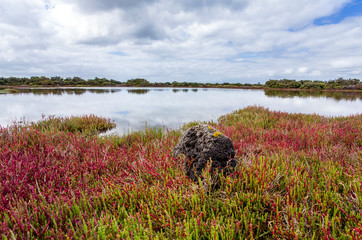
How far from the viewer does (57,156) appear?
4688 millimetres

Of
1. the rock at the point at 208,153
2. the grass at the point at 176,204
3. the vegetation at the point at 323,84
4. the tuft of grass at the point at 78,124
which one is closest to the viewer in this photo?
the grass at the point at 176,204

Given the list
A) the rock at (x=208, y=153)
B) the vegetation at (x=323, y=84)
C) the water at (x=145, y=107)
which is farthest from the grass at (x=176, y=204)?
the vegetation at (x=323, y=84)

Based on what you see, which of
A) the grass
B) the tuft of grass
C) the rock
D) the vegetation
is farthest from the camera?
the vegetation

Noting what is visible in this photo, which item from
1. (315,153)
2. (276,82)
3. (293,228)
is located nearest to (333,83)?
(276,82)

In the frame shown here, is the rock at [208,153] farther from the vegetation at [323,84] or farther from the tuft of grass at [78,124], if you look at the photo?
the vegetation at [323,84]

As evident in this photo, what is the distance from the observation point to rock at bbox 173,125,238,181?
338 centimetres

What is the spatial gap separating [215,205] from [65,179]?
2978mm

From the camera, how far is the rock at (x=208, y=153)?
3379mm

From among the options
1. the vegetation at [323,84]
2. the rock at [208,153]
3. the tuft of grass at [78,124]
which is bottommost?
the tuft of grass at [78,124]

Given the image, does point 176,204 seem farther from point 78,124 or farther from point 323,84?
point 323,84

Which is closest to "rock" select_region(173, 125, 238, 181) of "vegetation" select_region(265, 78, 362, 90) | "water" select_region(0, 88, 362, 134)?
"water" select_region(0, 88, 362, 134)

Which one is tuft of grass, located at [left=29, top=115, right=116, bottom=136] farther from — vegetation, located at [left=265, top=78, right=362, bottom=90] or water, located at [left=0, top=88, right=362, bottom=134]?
vegetation, located at [left=265, top=78, right=362, bottom=90]

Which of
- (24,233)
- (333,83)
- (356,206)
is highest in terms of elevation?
(333,83)

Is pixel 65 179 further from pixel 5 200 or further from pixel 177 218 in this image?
pixel 177 218
